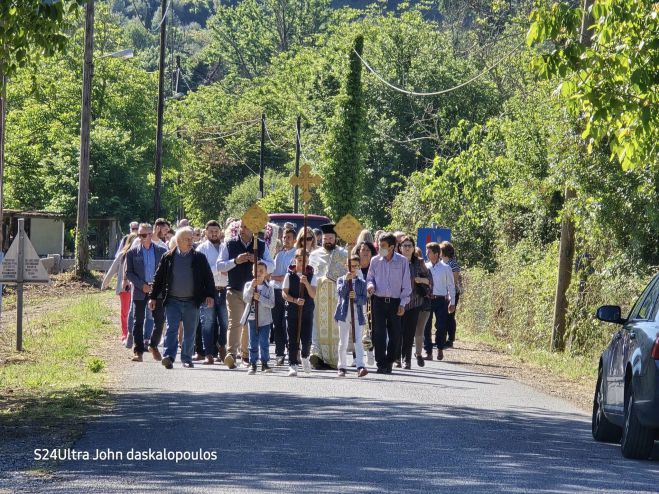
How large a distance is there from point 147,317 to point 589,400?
637cm

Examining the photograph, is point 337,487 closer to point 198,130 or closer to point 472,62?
point 472,62

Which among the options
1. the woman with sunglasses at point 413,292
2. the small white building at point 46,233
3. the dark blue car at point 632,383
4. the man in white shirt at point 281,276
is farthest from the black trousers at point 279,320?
the small white building at point 46,233

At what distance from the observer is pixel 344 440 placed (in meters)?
11.6

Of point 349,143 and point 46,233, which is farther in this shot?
point 46,233

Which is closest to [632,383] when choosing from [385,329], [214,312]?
[385,329]

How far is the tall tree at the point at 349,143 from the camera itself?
58.0 metres

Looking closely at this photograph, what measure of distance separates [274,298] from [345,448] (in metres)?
8.16

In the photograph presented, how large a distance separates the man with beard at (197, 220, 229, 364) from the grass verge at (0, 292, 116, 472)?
146cm

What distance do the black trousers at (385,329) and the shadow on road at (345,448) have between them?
4.05 metres

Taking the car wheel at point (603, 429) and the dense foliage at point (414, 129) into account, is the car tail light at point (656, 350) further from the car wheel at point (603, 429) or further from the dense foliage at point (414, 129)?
the dense foliage at point (414, 129)

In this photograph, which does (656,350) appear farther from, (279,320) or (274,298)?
(279,320)

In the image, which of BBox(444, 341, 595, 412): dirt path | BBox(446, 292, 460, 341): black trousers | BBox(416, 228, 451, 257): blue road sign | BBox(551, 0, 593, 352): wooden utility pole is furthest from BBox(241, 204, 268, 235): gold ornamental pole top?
BBox(416, 228, 451, 257): blue road sign

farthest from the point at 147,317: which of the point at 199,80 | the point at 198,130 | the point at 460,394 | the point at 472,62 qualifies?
the point at 199,80

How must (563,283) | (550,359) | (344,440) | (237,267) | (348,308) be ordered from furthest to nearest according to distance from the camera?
(563,283) < (550,359) < (237,267) < (348,308) < (344,440)
